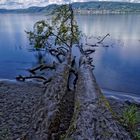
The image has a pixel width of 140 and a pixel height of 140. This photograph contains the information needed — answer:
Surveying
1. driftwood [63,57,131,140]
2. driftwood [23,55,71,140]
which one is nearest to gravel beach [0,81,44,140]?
driftwood [23,55,71,140]

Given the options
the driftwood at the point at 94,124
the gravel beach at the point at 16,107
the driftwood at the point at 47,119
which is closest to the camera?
the driftwood at the point at 94,124

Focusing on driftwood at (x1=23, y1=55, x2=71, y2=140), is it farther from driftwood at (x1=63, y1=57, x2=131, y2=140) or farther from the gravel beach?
the gravel beach

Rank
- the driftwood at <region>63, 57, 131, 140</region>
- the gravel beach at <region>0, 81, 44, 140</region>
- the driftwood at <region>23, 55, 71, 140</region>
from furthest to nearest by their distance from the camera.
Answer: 1. the gravel beach at <region>0, 81, 44, 140</region>
2. the driftwood at <region>23, 55, 71, 140</region>
3. the driftwood at <region>63, 57, 131, 140</region>

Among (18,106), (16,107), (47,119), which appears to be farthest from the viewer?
(18,106)

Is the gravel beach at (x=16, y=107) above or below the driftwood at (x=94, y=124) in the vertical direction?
below

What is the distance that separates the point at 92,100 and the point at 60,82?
3550 millimetres

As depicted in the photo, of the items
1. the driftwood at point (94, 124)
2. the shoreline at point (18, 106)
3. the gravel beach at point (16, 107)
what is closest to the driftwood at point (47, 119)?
the shoreline at point (18, 106)

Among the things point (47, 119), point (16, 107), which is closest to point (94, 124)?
point (47, 119)

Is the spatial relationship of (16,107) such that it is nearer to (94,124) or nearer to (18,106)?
(18,106)

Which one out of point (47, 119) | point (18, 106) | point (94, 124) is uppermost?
point (94, 124)

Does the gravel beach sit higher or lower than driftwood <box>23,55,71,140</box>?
lower

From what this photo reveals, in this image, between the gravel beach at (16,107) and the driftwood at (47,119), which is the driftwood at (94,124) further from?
the gravel beach at (16,107)

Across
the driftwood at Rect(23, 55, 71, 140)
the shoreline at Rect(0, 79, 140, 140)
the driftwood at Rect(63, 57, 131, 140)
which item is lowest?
the shoreline at Rect(0, 79, 140, 140)

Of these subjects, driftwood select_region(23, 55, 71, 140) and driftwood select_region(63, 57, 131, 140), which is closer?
driftwood select_region(63, 57, 131, 140)
